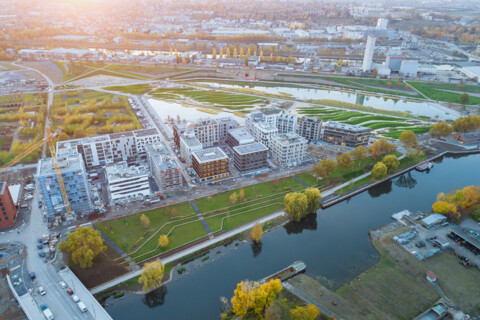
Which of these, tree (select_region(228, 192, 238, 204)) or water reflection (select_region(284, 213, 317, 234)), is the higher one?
tree (select_region(228, 192, 238, 204))

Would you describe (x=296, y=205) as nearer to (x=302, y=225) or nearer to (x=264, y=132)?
(x=302, y=225)

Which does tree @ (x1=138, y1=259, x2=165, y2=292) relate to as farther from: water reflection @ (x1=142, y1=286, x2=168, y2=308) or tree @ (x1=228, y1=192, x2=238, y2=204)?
tree @ (x1=228, y1=192, x2=238, y2=204)

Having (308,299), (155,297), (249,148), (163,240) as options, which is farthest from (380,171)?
(155,297)

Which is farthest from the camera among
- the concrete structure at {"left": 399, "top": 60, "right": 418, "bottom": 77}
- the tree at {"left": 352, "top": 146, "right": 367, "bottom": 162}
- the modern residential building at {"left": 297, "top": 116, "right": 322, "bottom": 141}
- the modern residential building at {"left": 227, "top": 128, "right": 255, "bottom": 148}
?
the concrete structure at {"left": 399, "top": 60, "right": 418, "bottom": 77}

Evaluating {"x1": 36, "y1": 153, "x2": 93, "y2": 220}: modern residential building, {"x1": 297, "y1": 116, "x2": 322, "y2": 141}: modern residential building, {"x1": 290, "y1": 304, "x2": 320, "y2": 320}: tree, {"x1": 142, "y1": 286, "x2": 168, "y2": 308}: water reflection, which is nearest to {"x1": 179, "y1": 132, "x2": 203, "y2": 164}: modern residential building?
{"x1": 36, "y1": 153, "x2": 93, "y2": 220}: modern residential building

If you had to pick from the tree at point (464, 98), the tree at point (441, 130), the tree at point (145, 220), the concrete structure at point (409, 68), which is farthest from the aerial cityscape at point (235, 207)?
the concrete structure at point (409, 68)

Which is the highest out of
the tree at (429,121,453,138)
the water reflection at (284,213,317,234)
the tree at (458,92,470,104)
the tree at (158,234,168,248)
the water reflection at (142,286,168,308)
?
the tree at (458,92,470,104)

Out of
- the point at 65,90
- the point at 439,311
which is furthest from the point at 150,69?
the point at 439,311
